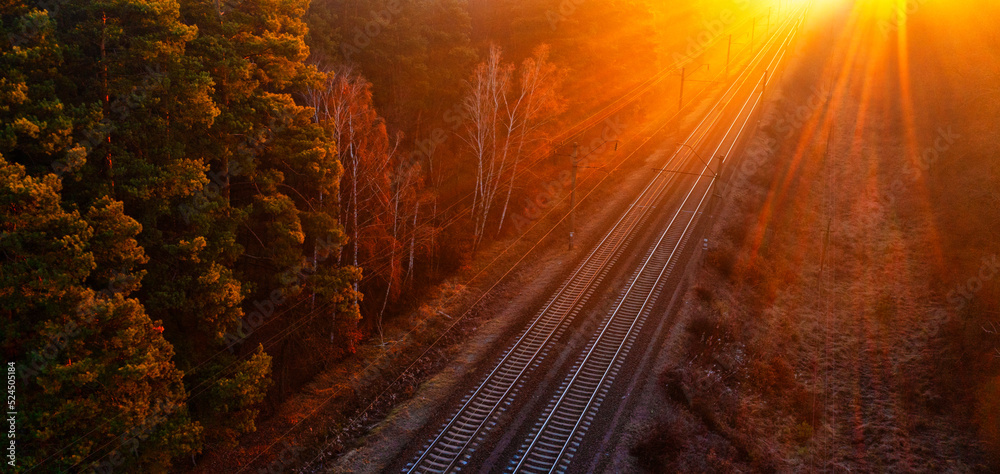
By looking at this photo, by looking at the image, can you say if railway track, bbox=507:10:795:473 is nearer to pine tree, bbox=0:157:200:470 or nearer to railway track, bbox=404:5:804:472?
railway track, bbox=404:5:804:472

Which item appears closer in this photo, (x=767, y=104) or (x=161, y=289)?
(x=161, y=289)

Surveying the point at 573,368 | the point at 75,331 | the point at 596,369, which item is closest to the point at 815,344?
the point at 596,369

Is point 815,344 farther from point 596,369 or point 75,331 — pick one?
point 75,331

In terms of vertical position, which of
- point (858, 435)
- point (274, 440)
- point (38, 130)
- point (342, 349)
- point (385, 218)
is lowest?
→ point (858, 435)

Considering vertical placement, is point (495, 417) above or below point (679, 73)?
below

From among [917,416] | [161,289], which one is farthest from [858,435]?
[161,289]

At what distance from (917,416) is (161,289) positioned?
26.0 metres

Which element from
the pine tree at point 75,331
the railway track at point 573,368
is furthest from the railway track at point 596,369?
the pine tree at point 75,331

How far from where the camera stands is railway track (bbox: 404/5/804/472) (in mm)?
16875

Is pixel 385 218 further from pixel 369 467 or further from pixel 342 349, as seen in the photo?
pixel 369 467

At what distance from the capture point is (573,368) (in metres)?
20.7

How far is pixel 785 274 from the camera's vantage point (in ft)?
101

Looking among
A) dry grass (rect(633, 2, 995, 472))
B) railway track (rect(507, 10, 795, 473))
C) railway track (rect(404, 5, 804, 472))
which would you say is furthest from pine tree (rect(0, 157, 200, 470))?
dry grass (rect(633, 2, 995, 472))

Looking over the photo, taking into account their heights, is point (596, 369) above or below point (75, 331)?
below
